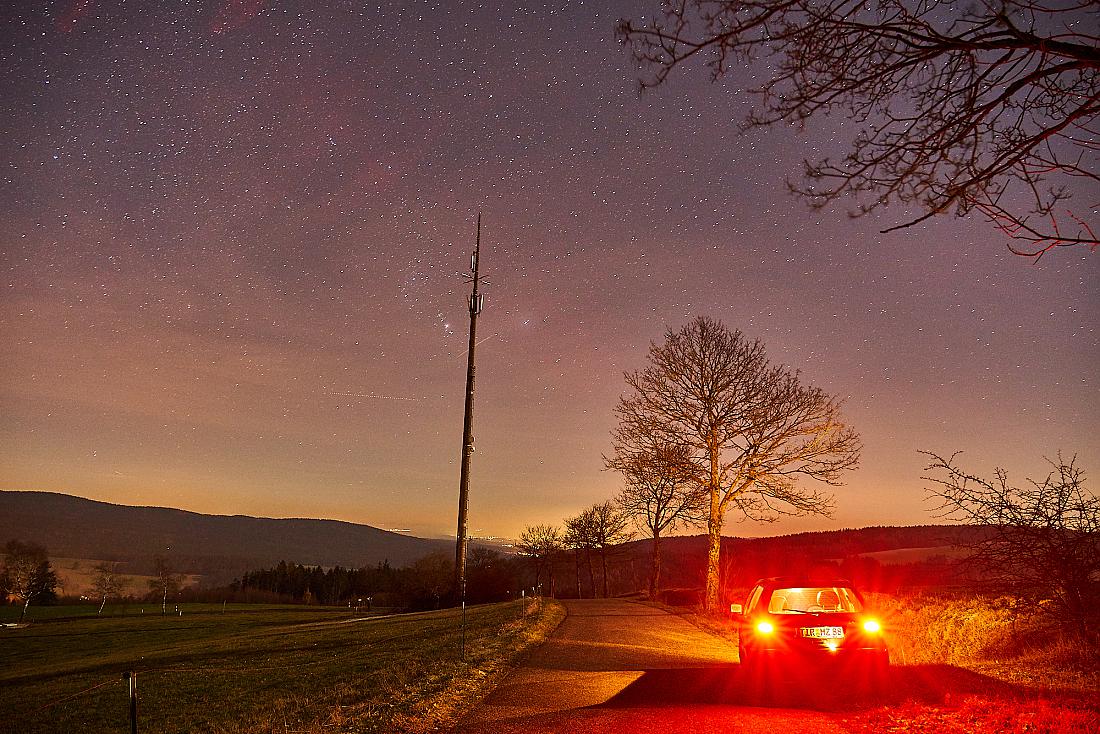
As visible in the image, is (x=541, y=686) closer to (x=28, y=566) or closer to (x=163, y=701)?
(x=163, y=701)

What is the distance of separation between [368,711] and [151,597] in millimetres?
120387

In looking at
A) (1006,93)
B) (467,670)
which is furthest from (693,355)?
(1006,93)

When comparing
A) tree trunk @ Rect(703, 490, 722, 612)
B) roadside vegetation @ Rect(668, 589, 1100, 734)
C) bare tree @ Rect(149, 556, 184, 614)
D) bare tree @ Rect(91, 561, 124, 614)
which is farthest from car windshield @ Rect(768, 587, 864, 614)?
bare tree @ Rect(91, 561, 124, 614)

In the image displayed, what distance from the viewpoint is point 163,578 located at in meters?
109

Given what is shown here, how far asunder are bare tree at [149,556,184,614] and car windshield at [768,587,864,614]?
118 meters

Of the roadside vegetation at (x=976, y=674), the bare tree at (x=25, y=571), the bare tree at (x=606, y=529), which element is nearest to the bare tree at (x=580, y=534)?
the bare tree at (x=606, y=529)

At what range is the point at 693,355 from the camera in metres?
24.7

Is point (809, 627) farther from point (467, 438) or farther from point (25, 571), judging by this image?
point (25, 571)

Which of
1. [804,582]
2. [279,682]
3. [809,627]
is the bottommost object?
[279,682]

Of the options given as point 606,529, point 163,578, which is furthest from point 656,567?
point 163,578

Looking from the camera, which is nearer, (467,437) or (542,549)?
(467,437)

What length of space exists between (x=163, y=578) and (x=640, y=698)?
4749 inches

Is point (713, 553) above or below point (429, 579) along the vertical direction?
above

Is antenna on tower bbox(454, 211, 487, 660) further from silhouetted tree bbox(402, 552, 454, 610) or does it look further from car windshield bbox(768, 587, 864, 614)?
silhouetted tree bbox(402, 552, 454, 610)
